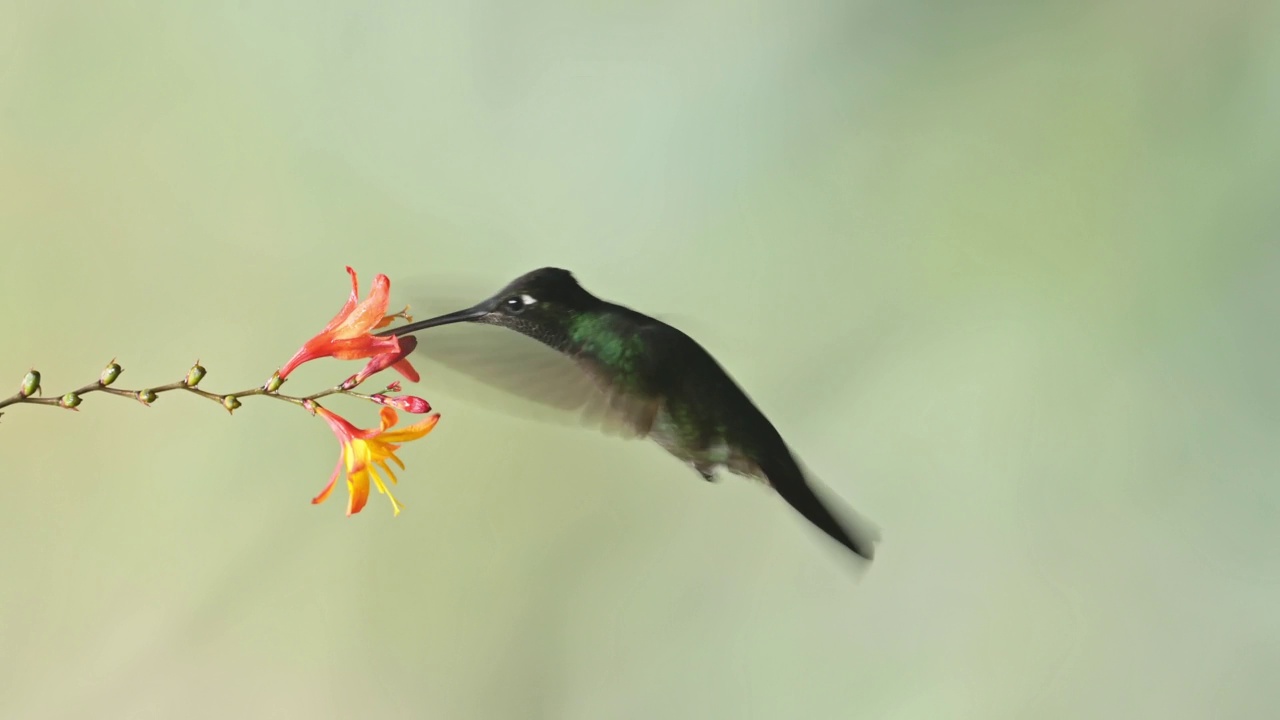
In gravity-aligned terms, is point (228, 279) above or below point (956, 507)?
below

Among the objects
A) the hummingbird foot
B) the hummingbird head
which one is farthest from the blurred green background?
the hummingbird head

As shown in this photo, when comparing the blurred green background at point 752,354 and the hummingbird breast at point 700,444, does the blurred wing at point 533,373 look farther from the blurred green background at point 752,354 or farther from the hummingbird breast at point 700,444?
the blurred green background at point 752,354

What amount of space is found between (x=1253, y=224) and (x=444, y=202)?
3.96ft

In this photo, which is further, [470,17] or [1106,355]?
[1106,355]

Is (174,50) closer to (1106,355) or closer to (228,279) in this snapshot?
(228,279)

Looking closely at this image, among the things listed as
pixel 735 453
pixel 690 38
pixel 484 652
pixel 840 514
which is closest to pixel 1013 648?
pixel 840 514

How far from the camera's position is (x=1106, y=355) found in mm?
1312

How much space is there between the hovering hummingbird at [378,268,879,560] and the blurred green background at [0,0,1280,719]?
0.31 meters

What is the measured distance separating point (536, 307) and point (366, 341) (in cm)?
17

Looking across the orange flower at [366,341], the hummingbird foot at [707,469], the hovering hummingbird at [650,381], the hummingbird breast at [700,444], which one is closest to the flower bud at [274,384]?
the orange flower at [366,341]

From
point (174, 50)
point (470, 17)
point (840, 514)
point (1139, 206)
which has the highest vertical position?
point (1139, 206)

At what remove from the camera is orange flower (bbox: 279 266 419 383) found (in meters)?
0.75

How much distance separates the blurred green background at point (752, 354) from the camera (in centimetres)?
118

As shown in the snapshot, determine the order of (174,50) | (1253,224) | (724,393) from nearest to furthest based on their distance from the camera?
(724,393) → (174,50) → (1253,224)
